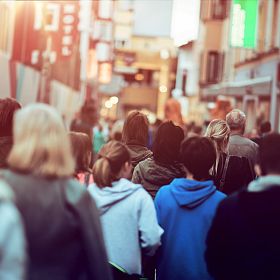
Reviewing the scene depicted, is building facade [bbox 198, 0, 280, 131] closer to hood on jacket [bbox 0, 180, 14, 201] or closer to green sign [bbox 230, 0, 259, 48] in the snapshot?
green sign [bbox 230, 0, 259, 48]

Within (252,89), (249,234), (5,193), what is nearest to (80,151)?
(249,234)

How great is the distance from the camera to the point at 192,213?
6.00 meters

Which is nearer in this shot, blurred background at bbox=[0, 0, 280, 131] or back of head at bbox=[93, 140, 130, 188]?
back of head at bbox=[93, 140, 130, 188]

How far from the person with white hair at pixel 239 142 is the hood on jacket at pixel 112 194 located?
257cm

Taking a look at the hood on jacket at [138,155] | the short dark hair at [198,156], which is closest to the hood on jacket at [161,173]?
the hood on jacket at [138,155]

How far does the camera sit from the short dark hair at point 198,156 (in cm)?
591

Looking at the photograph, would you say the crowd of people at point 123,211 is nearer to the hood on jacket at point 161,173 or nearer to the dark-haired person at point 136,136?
the hood on jacket at point 161,173

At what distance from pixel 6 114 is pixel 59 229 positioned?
9.79ft

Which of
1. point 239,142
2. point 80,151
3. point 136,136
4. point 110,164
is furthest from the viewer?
point 239,142

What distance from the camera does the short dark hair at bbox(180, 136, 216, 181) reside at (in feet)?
19.4

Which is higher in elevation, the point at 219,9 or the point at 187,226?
the point at 219,9

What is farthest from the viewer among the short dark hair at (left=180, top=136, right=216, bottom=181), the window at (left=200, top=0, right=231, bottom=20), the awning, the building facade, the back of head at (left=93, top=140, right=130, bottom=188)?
the window at (left=200, top=0, right=231, bottom=20)

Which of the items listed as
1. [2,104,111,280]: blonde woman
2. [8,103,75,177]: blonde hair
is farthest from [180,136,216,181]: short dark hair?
[8,103,75,177]: blonde hair

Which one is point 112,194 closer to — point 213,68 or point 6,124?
point 6,124
